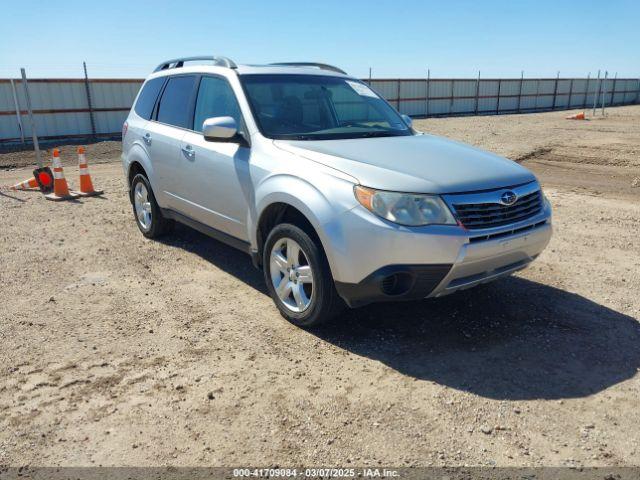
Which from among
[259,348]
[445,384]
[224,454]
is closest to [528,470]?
[445,384]

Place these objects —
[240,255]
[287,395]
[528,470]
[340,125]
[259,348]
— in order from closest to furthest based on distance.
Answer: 1. [528,470]
2. [287,395]
3. [259,348]
4. [340,125]
5. [240,255]

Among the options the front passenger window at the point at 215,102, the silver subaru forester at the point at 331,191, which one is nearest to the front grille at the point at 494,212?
the silver subaru forester at the point at 331,191

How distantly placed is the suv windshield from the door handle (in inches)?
32.4

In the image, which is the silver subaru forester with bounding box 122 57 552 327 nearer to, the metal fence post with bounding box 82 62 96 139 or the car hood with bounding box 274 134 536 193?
the car hood with bounding box 274 134 536 193

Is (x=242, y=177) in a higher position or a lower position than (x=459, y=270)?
higher

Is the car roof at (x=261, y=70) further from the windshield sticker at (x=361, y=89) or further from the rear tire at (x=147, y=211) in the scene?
the rear tire at (x=147, y=211)

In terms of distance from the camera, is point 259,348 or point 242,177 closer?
point 259,348

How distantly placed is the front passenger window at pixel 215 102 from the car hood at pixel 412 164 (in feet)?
2.30

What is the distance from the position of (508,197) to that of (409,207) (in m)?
0.74

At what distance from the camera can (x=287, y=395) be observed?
10.7 feet

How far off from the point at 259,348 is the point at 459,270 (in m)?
1.47

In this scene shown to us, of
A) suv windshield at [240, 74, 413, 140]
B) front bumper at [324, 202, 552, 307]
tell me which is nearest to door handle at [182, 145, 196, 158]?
suv windshield at [240, 74, 413, 140]

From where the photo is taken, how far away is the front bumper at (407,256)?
3332 millimetres

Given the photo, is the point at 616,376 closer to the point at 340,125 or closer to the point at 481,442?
the point at 481,442
